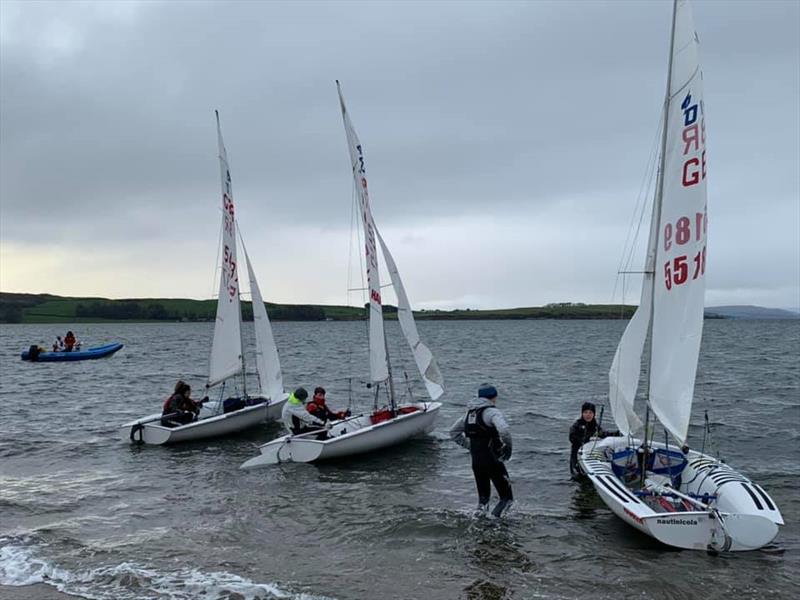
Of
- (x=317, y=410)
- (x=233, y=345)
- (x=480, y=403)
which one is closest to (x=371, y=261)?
(x=317, y=410)

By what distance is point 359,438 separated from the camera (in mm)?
13945

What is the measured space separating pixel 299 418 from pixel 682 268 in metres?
8.20

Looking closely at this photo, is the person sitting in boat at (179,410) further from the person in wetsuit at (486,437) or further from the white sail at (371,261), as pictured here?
the person in wetsuit at (486,437)

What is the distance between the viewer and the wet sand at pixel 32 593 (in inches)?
291

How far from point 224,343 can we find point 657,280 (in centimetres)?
1184

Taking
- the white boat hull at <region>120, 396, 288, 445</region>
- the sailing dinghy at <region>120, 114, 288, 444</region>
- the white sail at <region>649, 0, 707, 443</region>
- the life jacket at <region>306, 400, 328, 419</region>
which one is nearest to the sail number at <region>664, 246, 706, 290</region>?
the white sail at <region>649, 0, 707, 443</region>

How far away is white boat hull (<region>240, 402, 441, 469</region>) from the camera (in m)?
13.4

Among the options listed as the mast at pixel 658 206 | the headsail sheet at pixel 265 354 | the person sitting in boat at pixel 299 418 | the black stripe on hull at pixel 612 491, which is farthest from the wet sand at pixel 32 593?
the headsail sheet at pixel 265 354

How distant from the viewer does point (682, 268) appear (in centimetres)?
914

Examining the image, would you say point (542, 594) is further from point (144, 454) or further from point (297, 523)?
point (144, 454)

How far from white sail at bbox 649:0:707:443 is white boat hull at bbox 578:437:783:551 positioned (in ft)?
2.77

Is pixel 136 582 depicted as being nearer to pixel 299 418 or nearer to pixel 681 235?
pixel 299 418

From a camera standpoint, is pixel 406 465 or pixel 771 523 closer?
pixel 771 523

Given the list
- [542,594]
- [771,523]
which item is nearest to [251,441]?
[542,594]
